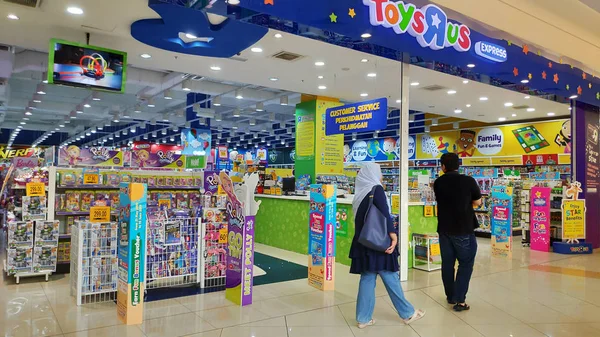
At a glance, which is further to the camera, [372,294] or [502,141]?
[502,141]

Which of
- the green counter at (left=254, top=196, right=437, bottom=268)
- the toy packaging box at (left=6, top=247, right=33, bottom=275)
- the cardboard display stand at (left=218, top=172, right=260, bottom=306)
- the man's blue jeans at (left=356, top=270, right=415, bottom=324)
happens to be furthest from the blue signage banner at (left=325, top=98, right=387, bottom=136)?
the toy packaging box at (left=6, top=247, right=33, bottom=275)

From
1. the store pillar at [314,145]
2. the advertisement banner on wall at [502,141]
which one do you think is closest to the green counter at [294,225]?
the store pillar at [314,145]

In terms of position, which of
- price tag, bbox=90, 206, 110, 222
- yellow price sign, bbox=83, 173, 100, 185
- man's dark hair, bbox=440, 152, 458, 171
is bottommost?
price tag, bbox=90, 206, 110, 222

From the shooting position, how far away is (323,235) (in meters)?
5.14

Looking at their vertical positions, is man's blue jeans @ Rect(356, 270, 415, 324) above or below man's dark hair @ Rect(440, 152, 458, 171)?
below

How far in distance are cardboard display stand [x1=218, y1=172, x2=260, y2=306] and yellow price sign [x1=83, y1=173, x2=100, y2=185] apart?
8.83 ft

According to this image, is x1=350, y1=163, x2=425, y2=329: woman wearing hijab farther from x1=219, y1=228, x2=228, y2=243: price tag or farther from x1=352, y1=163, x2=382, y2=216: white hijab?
x1=219, y1=228, x2=228, y2=243: price tag

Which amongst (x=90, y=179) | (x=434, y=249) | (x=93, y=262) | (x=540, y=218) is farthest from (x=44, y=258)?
(x=540, y=218)

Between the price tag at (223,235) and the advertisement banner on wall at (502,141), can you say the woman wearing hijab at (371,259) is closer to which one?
the price tag at (223,235)

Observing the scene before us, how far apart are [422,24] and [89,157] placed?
5.17m

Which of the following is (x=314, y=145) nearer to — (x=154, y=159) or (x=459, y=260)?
(x=154, y=159)

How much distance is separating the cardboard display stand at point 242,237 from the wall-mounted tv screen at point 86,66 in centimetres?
262

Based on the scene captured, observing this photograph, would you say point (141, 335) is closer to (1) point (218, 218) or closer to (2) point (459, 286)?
(1) point (218, 218)

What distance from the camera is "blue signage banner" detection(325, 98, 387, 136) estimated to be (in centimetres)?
672
